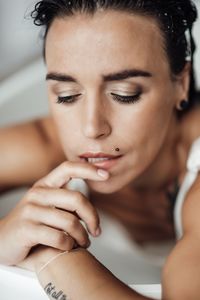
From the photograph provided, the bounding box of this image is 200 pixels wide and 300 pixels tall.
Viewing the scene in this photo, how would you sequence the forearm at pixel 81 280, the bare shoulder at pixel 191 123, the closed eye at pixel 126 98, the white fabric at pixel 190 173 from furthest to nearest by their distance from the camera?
the bare shoulder at pixel 191 123 < the white fabric at pixel 190 173 < the closed eye at pixel 126 98 < the forearm at pixel 81 280

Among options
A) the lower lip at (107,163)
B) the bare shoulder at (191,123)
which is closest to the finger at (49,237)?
the lower lip at (107,163)

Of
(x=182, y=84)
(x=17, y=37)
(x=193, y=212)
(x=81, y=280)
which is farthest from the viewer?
(x=17, y=37)

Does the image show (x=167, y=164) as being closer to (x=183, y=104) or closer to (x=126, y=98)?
(x=183, y=104)

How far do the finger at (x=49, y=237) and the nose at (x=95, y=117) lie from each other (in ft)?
0.44

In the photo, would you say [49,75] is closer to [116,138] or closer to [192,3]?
[116,138]

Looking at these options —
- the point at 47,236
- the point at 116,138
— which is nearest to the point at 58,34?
the point at 116,138

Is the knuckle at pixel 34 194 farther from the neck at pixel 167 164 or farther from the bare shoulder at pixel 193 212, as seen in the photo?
the neck at pixel 167 164

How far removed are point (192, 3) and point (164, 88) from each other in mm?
124

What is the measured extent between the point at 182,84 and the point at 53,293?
1.24 feet

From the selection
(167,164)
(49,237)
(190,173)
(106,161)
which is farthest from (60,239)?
(167,164)

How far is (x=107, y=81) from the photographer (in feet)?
1.94

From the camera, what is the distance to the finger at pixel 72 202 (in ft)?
1.79

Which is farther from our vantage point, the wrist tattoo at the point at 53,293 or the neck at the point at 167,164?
the neck at the point at 167,164

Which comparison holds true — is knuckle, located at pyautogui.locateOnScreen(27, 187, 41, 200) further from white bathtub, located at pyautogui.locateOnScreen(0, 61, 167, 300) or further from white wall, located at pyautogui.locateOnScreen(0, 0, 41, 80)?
white wall, located at pyautogui.locateOnScreen(0, 0, 41, 80)
